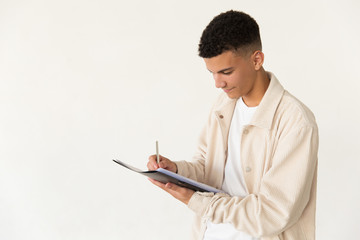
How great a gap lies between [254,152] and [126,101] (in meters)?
1.55

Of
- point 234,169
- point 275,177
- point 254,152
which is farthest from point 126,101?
point 275,177

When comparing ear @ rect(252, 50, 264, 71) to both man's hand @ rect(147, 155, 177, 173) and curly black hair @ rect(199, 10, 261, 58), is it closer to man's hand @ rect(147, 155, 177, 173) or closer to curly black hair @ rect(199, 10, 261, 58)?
curly black hair @ rect(199, 10, 261, 58)

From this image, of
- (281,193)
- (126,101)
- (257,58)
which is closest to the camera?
(281,193)

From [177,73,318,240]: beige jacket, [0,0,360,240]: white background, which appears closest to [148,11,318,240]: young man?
[177,73,318,240]: beige jacket

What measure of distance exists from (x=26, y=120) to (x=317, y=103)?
2035 millimetres

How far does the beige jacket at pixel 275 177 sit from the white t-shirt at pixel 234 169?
0.25ft

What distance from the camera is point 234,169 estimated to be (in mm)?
1539

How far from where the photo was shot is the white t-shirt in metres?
1.49

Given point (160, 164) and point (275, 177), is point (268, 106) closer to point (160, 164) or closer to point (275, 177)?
point (275, 177)

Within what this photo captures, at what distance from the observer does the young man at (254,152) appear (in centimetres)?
130

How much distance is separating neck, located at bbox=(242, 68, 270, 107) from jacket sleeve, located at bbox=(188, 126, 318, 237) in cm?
21

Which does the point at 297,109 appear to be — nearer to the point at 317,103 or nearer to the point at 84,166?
the point at 317,103

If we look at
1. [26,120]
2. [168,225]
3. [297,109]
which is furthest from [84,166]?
[297,109]

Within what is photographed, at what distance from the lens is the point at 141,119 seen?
282cm
